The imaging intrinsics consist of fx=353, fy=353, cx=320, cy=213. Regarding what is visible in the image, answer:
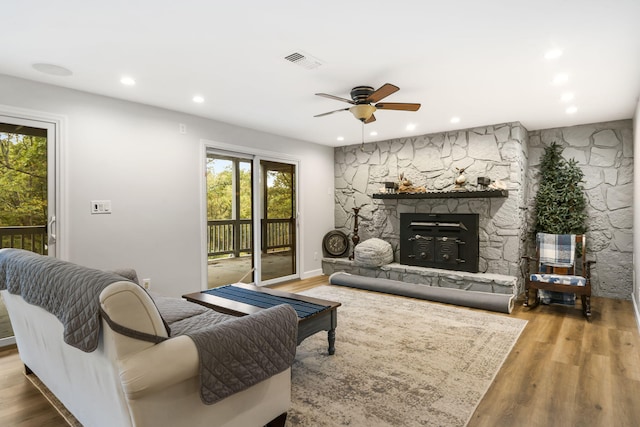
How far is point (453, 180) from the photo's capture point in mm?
5285

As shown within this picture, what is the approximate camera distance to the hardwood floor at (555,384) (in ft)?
6.59

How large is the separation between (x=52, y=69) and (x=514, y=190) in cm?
521

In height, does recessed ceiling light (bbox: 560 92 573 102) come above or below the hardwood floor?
above

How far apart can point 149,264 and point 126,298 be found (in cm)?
294

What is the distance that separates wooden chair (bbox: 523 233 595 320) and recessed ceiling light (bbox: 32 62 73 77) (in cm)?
512

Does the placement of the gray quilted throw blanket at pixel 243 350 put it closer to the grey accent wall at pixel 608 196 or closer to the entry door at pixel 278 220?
the entry door at pixel 278 220

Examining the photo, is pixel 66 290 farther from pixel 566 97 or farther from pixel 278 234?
pixel 566 97

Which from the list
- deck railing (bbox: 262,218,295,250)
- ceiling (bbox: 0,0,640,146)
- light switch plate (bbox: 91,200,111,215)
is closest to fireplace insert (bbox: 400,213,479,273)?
ceiling (bbox: 0,0,640,146)

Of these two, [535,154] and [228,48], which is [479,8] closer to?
[228,48]

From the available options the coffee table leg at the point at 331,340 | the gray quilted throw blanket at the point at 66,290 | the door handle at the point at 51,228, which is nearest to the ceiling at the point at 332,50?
the door handle at the point at 51,228

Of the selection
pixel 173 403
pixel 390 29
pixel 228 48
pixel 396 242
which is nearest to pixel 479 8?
pixel 390 29

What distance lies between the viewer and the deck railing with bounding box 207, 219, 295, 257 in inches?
217

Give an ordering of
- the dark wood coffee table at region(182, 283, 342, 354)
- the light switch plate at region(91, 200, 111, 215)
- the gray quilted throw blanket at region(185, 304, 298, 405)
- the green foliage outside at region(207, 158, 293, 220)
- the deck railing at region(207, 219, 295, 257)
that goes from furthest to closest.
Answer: the deck railing at region(207, 219, 295, 257) < the green foliage outside at region(207, 158, 293, 220) < the light switch plate at region(91, 200, 111, 215) < the dark wood coffee table at region(182, 283, 342, 354) < the gray quilted throw blanket at region(185, 304, 298, 405)

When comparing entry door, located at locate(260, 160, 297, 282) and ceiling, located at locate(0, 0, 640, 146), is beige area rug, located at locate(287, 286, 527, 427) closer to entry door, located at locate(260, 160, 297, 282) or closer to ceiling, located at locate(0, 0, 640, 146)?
entry door, located at locate(260, 160, 297, 282)
